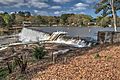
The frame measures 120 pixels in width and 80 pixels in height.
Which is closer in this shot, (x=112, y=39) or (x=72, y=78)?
(x=72, y=78)

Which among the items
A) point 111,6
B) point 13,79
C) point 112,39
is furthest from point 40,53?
point 111,6

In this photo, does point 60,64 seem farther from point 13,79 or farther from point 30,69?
point 13,79

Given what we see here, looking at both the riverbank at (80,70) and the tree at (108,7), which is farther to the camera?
the tree at (108,7)

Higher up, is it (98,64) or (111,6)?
(111,6)

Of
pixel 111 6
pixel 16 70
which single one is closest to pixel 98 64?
pixel 16 70

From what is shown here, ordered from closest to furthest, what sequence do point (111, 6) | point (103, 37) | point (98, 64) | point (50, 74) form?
1. point (50, 74)
2. point (98, 64)
3. point (103, 37)
4. point (111, 6)

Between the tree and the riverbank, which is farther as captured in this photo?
the tree

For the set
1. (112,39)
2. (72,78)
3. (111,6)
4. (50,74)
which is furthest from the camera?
(111,6)

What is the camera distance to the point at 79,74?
9.39m

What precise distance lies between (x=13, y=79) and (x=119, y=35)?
12.2 meters

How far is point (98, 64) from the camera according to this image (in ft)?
34.7

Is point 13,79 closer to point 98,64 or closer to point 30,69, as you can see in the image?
point 30,69

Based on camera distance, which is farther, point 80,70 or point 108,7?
point 108,7

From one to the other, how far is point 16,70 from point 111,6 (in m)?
20.5
